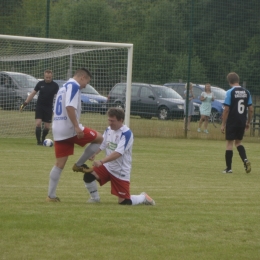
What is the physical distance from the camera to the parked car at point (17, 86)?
1870 centimetres

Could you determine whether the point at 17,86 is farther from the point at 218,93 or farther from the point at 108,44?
the point at 218,93

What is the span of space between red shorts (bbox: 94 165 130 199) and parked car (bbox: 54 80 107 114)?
10.2m

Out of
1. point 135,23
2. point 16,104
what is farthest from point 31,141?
point 135,23

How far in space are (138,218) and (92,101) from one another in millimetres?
11659

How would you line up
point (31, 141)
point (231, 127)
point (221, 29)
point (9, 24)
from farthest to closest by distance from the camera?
1. point (221, 29)
2. point (9, 24)
3. point (31, 141)
4. point (231, 127)

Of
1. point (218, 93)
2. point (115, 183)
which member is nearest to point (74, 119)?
point (115, 183)

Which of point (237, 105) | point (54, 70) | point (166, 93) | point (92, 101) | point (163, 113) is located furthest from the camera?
point (166, 93)

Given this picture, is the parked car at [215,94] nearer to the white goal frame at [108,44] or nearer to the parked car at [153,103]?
the parked car at [153,103]

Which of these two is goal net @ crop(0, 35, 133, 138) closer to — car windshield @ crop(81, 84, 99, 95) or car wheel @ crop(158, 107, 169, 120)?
car windshield @ crop(81, 84, 99, 95)

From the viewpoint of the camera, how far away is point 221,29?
23.2 m

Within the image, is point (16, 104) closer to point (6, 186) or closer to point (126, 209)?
point (6, 186)

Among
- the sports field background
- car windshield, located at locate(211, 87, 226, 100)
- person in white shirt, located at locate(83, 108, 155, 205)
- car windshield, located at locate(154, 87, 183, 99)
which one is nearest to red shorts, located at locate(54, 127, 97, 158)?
person in white shirt, located at locate(83, 108, 155, 205)

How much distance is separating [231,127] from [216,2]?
36.3 feet

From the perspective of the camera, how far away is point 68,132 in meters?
8.48
